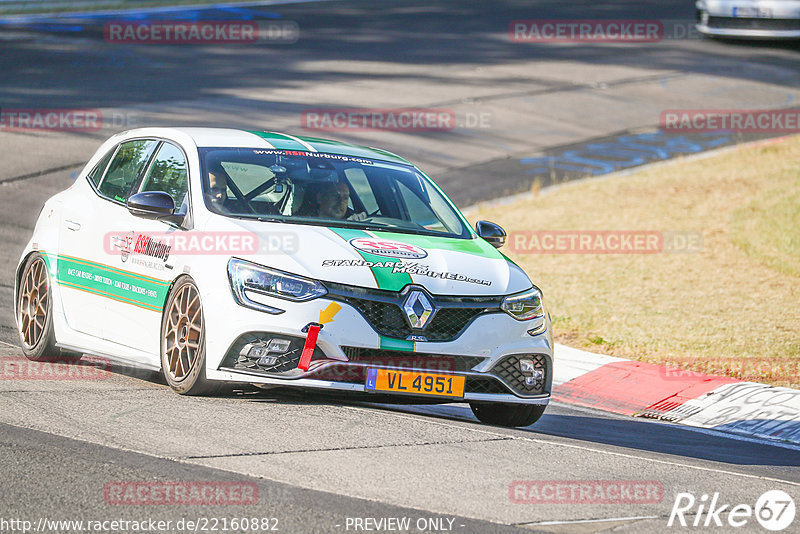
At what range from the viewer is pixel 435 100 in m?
23.4

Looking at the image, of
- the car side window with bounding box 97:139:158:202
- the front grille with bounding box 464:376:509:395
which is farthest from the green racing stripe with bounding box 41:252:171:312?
the front grille with bounding box 464:376:509:395

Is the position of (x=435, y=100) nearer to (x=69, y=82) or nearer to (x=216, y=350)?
(x=69, y=82)

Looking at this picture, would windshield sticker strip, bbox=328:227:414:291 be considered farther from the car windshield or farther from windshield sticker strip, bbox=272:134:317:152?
windshield sticker strip, bbox=272:134:317:152

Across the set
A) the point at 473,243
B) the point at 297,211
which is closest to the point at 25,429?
the point at 297,211

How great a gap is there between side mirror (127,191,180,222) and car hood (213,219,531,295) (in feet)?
1.22

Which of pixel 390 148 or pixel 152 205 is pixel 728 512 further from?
pixel 390 148

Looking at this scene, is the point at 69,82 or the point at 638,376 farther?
the point at 69,82

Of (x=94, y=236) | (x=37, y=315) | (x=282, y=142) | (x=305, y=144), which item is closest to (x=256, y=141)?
(x=282, y=142)

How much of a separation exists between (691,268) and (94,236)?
8217 millimetres

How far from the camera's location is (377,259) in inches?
283

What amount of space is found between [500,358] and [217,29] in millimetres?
24536

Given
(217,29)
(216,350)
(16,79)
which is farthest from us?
(217,29)

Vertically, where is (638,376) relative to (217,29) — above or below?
below

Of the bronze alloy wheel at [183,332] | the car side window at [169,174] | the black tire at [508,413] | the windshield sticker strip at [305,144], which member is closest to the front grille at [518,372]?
the black tire at [508,413]
